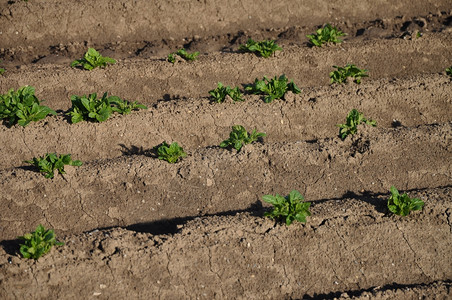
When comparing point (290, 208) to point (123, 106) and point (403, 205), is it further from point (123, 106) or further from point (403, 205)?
point (123, 106)

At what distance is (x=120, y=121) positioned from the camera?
6.45 m

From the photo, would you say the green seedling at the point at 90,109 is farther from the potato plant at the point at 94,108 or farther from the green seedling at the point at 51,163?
the green seedling at the point at 51,163

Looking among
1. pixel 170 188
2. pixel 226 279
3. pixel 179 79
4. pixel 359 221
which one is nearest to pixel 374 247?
pixel 359 221

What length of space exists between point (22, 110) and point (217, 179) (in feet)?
8.53

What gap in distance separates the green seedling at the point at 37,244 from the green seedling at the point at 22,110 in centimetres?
214

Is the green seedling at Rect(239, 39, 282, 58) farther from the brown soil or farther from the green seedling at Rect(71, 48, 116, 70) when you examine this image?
the green seedling at Rect(71, 48, 116, 70)

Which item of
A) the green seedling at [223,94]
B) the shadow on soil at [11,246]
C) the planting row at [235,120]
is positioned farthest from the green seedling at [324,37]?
the shadow on soil at [11,246]

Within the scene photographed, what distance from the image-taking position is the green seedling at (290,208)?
Result: 16.1 ft

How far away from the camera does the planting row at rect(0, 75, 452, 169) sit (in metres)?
6.30

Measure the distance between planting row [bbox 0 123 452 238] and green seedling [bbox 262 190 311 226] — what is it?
25.7 inches

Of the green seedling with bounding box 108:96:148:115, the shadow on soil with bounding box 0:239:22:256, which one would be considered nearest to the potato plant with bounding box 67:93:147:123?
the green seedling with bounding box 108:96:148:115

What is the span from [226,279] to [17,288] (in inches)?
71.8

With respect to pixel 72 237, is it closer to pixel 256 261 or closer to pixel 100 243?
pixel 100 243

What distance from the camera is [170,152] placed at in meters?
5.74
